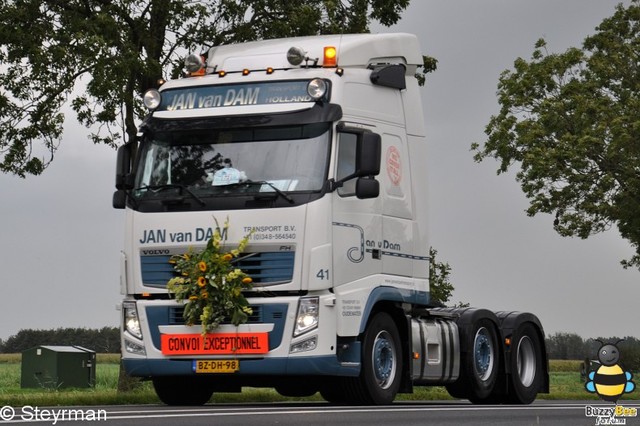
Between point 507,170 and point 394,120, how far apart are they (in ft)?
110

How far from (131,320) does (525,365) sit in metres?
6.88

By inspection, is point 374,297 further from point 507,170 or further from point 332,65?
point 507,170

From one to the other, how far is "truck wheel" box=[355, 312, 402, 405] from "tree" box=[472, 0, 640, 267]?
1157 inches

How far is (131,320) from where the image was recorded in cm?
1675

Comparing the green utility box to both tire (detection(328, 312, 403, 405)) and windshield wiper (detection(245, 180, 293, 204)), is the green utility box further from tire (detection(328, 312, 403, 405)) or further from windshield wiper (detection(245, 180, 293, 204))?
windshield wiper (detection(245, 180, 293, 204))

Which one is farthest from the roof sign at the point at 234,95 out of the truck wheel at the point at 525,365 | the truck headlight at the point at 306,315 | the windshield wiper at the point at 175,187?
the truck wheel at the point at 525,365

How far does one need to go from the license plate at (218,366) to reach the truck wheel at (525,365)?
5.67m

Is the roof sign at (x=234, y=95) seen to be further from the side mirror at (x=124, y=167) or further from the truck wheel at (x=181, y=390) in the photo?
the truck wheel at (x=181, y=390)

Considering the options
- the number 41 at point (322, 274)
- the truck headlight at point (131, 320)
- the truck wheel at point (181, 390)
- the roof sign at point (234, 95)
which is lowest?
the truck wheel at point (181, 390)

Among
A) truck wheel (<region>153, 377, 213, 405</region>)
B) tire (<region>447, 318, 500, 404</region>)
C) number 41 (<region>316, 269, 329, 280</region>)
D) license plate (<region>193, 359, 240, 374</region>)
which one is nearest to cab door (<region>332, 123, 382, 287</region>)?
number 41 (<region>316, 269, 329, 280</region>)

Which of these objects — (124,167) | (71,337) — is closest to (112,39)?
(124,167)

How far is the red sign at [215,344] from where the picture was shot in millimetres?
16016

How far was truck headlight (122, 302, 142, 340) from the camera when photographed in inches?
656

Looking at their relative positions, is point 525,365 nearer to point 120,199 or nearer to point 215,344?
point 215,344
